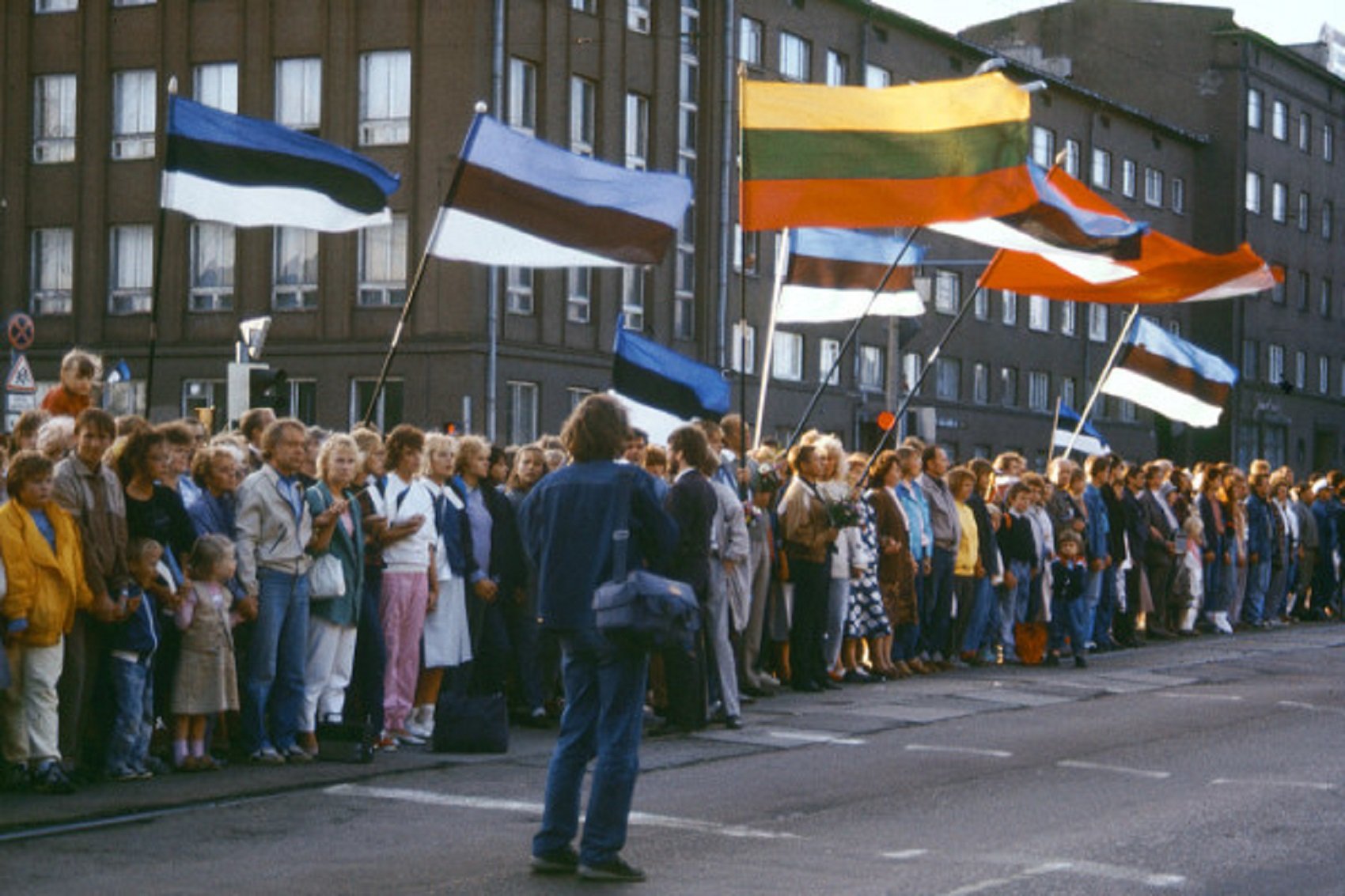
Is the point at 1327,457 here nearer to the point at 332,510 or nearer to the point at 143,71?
the point at 143,71

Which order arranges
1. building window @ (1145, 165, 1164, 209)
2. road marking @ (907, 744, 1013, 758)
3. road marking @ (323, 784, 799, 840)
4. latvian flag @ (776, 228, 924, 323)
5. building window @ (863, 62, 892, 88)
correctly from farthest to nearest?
building window @ (1145, 165, 1164, 209) < building window @ (863, 62, 892, 88) < latvian flag @ (776, 228, 924, 323) < road marking @ (907, 744, 1013, 758) < road marking @ (323, 784, 799, 840)

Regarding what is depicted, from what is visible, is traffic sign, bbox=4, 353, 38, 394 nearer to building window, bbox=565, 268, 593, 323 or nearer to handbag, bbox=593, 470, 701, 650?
building window, bbox=565, 268, 593, 323

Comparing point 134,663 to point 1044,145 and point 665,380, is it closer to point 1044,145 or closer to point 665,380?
point 665,380

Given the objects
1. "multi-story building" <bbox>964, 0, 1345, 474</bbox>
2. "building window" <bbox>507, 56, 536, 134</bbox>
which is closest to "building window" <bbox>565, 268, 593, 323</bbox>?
"building window" <bbox>507, 56, 536, 134</bbox>

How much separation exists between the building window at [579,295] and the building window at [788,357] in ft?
26.2

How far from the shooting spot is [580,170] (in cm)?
1566

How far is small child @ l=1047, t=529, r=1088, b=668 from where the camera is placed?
2038cm

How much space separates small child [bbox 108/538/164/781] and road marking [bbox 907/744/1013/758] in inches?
184

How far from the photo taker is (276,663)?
12.5 meters

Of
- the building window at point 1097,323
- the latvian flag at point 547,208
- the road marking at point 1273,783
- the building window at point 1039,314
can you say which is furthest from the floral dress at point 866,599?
the building window at point 1097,323

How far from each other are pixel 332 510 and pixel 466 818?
2797 mm

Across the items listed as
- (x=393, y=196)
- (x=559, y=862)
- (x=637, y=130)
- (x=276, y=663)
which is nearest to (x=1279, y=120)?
(x=637, y=130)

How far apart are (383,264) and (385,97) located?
3320 mm

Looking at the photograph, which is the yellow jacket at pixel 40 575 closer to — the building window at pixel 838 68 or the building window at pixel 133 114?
the building window at pixel 133 114
